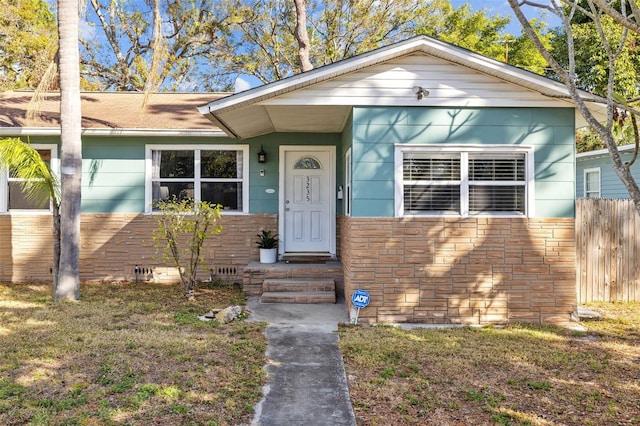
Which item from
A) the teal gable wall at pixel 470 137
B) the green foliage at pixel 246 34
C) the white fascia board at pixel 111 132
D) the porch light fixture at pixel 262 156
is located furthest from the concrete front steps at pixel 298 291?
the green foliage at pixel 246 34

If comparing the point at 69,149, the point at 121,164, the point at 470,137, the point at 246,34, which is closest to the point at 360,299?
the point at 470,137

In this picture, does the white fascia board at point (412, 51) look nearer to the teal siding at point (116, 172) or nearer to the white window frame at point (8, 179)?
the teal siding at point (116, 172)

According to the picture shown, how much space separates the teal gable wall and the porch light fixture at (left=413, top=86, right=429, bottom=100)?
0.18 m

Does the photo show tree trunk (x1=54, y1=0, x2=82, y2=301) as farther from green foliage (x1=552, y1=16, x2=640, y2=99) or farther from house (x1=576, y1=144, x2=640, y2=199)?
house (x1=576, y1=144, x2=640, y2=199)

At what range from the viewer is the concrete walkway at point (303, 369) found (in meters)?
3.66

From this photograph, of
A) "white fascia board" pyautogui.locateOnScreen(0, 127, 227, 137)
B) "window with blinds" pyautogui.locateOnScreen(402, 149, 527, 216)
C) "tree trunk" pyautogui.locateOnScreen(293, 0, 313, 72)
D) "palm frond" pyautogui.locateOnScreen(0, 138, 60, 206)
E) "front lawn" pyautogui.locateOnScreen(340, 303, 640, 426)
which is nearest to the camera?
"front lawn" pyautogui.locateOnScreen(340, 303, 640, 426)

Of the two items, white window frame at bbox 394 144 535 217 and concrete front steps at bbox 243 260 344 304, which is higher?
white window frame at bbox 394 144 535 217

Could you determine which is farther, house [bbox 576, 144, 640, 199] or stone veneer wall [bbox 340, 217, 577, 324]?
house [bbox 576, 144, 640, 199]

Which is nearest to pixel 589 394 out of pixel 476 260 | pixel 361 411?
pixel 361 411

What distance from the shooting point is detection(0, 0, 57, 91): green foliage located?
54.6 ft

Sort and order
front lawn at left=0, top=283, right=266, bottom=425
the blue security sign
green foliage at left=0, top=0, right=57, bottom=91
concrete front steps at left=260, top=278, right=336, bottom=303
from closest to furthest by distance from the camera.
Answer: front lawn at left=0, top=283, right=266, bottom=425 → the blue security sign → concrete front steps at left=260, top=278, right=336, bottom=303 → green foliage at left=0, top=0, right=57, bottom=91

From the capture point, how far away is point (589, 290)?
8.09m

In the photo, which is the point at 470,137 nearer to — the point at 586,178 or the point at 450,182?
the point at 450,182

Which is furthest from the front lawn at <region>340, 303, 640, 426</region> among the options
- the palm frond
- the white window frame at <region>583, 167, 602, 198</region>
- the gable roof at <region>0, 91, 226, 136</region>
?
the white window frame at <region>583, 167, 602, 198</region>
